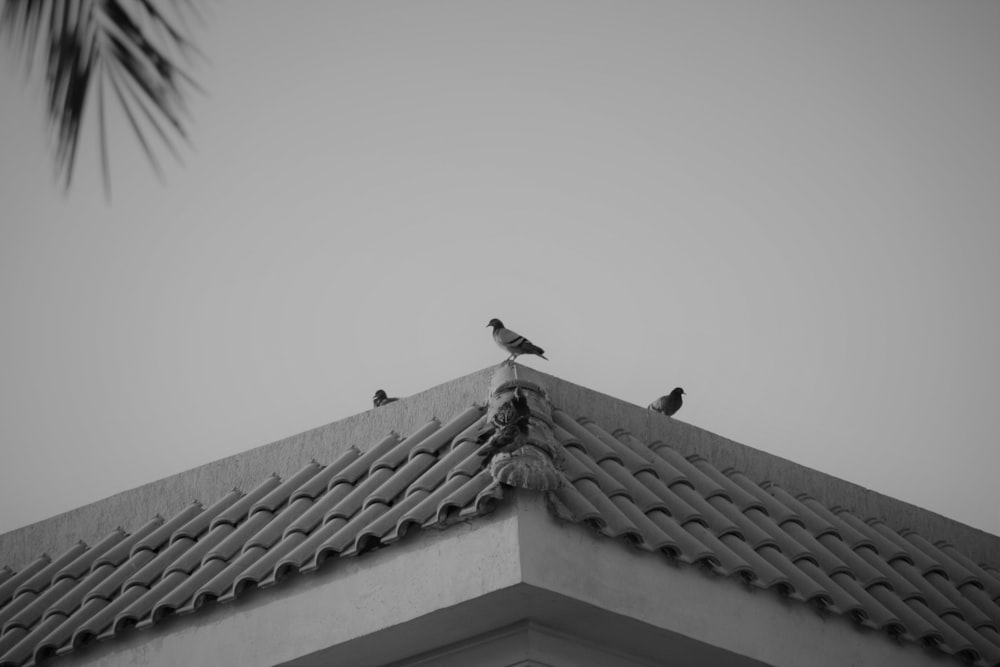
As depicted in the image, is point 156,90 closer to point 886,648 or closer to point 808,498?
point 886,648

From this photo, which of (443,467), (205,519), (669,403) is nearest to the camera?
(443,467)

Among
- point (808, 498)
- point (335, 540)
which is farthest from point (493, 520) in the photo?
point (808, 498)

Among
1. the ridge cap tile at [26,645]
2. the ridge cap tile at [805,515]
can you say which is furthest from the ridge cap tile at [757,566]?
the ridge cap tile at [26,645]

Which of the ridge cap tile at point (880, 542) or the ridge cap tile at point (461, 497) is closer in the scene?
the ridge cap tile at point (461, 497)

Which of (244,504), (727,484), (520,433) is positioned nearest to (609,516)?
(520,433)

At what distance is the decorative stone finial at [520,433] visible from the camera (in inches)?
317

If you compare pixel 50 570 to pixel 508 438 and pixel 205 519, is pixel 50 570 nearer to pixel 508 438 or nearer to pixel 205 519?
pixel 205 519

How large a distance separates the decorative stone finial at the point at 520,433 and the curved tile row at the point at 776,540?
0.60ft

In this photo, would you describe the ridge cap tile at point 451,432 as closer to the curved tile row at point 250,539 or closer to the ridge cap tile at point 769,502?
the curved tile row at point 250,539

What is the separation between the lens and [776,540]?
376 inches

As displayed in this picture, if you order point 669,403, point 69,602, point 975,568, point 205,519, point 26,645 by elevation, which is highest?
point 669,403

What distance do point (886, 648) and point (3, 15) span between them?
23.3 feet

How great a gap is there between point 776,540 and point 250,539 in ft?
10.3

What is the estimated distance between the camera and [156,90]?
374 centimetres
